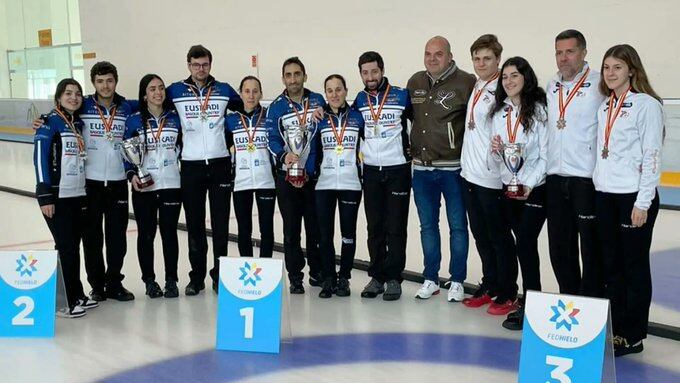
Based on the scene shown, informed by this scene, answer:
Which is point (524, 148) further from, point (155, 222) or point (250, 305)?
point (155, 222)

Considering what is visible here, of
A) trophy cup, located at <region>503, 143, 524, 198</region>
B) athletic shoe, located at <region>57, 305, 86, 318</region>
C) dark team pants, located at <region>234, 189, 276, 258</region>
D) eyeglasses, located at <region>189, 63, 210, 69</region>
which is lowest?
athletic shoe, located at <region>57, 305, 86, 318</region>

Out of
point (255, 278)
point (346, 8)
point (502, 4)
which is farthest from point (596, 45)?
point (255, 278)

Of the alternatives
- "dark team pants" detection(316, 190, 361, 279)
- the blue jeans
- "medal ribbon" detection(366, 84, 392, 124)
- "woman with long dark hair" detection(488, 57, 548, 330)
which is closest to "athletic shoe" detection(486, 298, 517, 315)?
"woman with long dark hair" detection(488, 57, 548, 330)

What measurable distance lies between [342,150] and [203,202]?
1.01 meters

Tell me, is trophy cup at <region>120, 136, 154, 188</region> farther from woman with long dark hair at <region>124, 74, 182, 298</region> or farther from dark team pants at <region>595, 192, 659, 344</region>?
dark team pants at <region>595, 192, 659, 344</region>

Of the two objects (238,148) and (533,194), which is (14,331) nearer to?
(238,148)

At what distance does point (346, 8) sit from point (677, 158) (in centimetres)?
482

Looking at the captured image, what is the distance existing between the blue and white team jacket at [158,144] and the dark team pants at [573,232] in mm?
2347

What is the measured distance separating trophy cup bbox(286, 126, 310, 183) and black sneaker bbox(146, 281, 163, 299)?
1.18 metres

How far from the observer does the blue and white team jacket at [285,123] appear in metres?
4.82

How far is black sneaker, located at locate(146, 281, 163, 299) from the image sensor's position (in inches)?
200

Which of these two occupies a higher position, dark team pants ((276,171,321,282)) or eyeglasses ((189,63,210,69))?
eyeglasses ((189,63,210,69))

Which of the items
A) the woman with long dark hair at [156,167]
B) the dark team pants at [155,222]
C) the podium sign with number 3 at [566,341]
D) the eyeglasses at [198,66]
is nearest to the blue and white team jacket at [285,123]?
the eyeglasses at [198,66]

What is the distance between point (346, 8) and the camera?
422 inches
